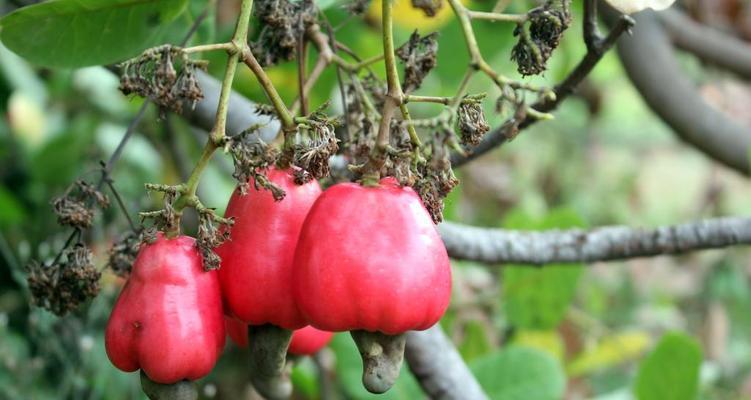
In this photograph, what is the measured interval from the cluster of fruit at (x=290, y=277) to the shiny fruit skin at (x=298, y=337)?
0.10 m

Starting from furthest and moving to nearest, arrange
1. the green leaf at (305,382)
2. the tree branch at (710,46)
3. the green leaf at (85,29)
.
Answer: the tree branch at (710,46) → the green leaf at (305,382) → the green leaf at (85,29)

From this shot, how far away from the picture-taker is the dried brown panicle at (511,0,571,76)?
→ 31.1 inches

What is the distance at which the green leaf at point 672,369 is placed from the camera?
1.47 metres

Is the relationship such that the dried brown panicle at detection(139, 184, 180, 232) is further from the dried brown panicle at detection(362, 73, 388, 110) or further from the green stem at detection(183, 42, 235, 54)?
the dried brown panicle at detection(362, 73, 388, 110)

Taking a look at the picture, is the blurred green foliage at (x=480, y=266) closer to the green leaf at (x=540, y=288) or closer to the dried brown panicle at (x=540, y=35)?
the green leaf at (x=540, y=288)

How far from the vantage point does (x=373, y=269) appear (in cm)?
71

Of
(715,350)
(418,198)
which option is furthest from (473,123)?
(715,350)

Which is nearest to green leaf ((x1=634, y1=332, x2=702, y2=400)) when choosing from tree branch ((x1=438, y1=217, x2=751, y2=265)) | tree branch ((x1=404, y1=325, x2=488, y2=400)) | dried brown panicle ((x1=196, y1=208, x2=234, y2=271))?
tree branch ((x1=438, y1=217, x2=751, y2=265))

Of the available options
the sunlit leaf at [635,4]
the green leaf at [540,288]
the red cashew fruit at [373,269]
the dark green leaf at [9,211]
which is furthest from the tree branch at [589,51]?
the dark green leaf at [9,211]

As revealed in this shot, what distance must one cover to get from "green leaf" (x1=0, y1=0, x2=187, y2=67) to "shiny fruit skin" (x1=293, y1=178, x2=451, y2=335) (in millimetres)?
395

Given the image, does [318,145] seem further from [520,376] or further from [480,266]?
[480,266]

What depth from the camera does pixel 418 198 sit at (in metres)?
0.75

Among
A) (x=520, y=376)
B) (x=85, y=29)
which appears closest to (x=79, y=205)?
(x=85, y=29)

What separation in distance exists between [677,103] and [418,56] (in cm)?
101
